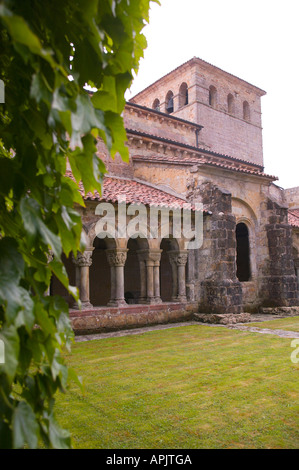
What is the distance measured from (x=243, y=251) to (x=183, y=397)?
33.7ft

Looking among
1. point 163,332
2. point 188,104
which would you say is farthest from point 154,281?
point 188,104

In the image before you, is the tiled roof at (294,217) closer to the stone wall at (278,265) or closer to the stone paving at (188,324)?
the stone wall at (278,265)

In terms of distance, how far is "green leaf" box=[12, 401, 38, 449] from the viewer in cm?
89

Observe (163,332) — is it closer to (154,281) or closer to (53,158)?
(154,281)

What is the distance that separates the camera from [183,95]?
1767 centimetres

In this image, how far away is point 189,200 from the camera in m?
10.8

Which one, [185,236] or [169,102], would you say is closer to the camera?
[185,236]

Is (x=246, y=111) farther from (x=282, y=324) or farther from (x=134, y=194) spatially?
(x=282, y=324)

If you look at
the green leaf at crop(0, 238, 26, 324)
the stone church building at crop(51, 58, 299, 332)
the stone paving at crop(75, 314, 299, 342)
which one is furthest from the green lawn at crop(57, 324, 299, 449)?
the stone church building at crop(51, 58, 299, 332)

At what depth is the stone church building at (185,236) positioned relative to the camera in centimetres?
894

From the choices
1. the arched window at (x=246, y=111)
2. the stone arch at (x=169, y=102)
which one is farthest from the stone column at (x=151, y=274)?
the arched window at (x=246, y=111)

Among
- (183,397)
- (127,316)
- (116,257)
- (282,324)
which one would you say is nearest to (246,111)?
(282,324)

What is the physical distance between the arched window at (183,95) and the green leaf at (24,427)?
58.3ft

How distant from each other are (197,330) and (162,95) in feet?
44.1
